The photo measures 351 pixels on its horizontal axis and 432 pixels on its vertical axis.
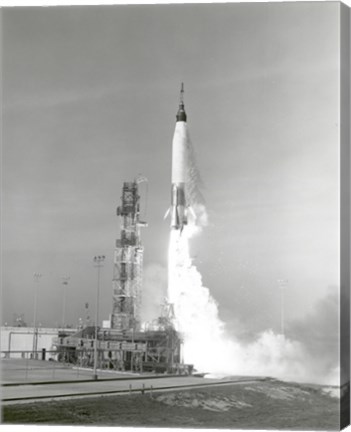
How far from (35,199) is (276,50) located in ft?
37.0

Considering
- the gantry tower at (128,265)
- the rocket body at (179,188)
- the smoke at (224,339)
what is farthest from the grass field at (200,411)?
the rocket body at (179,188)

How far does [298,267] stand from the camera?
87.8 ft

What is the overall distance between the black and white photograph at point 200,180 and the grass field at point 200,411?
0.07m

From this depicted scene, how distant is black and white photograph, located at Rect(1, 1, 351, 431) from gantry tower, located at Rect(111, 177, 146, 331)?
0.54 feet

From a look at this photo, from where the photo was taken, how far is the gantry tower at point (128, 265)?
1273 inches

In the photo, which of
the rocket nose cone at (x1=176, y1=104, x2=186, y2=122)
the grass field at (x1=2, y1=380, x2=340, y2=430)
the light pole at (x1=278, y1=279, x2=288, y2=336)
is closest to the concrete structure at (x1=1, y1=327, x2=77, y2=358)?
the grass field at (x1=2, y1=380, x2=340, y2=430)

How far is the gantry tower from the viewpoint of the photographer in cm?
3234

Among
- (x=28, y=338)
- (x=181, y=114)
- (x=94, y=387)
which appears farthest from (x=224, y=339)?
(x=28, y=338)

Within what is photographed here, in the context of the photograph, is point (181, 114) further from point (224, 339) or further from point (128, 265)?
point (224, 339)

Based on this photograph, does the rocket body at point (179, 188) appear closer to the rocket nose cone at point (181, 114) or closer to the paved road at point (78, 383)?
the rocket nose cone at point (181, 114)

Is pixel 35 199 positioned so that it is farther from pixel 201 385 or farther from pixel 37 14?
pixel 201 385

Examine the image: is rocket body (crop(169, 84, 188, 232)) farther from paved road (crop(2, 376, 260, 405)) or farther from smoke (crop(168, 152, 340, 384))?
paved road (crop(2, 376, 260, 405))

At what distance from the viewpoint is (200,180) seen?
31609mm

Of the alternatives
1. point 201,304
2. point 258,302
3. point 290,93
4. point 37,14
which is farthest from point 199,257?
point 37,14
